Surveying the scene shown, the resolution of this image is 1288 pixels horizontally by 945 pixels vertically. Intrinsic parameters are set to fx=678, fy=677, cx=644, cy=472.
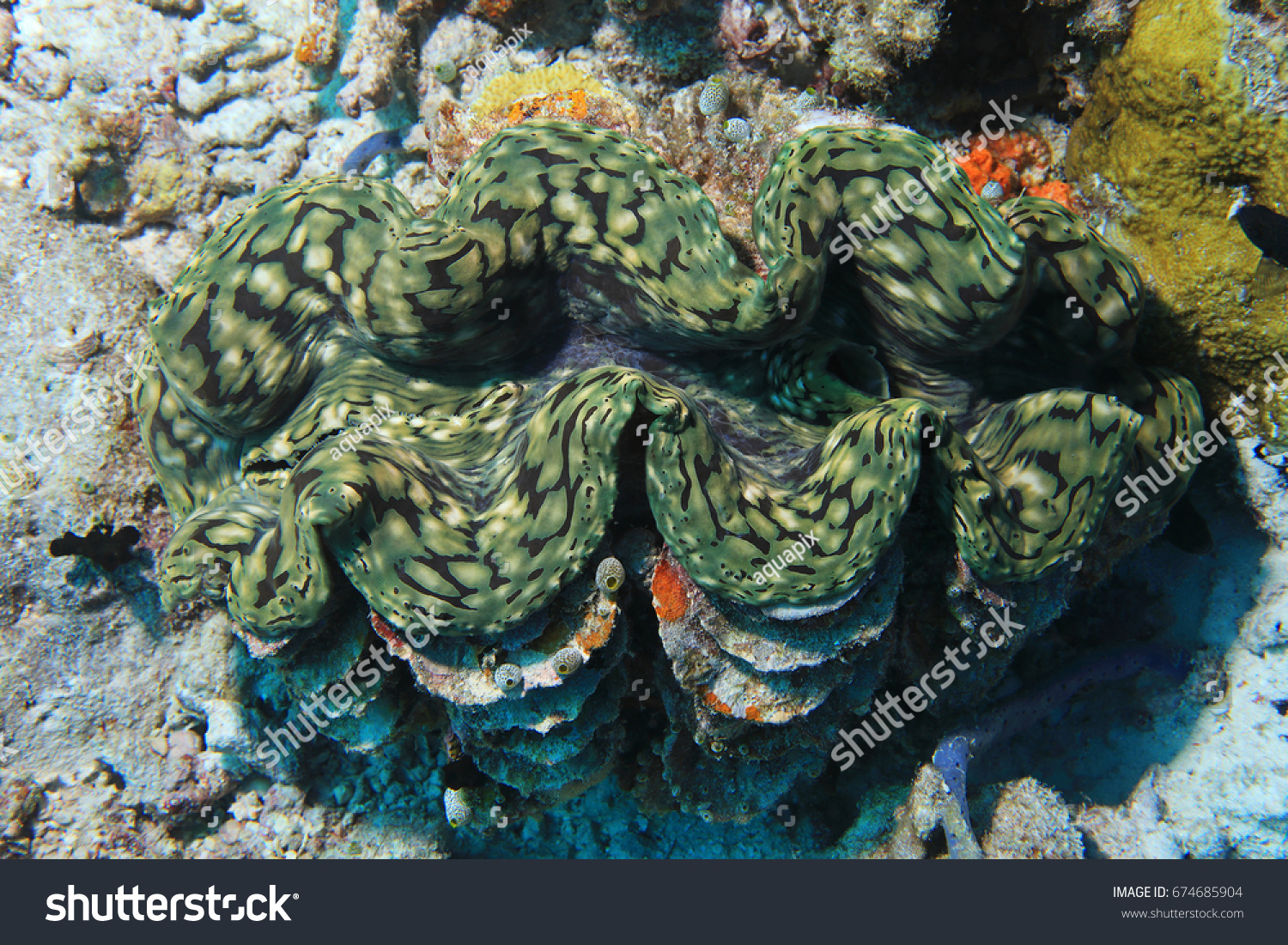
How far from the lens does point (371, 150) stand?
3.85 m

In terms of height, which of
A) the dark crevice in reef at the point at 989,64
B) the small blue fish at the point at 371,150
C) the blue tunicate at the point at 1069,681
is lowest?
the blue tunicate at the point at 1069,681

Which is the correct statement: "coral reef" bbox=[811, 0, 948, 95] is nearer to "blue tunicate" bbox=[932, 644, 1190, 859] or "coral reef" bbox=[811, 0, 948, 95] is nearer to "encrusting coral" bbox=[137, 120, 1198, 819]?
"encrusting coral" bbox=[137, 120, 1198, 819]

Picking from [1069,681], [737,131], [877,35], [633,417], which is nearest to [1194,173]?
[877,35]

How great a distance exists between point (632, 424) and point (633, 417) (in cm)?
5

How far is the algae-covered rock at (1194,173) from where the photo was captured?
7.15 feet

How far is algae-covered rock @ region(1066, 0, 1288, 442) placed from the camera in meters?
2.18

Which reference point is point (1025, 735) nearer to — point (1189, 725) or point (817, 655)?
point (1189, 725)

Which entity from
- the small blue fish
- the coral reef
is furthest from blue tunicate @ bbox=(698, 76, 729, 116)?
the small blue fish

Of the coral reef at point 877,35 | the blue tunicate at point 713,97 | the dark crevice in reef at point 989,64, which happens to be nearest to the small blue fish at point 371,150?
the blue tunicate at point 713,97

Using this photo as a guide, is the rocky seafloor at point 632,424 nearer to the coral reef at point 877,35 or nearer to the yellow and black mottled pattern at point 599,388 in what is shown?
the coral reef at point 877,35

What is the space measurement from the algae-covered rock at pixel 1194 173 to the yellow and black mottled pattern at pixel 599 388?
0.78 ft

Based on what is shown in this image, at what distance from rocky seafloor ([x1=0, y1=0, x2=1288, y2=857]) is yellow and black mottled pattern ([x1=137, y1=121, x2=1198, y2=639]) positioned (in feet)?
0.95

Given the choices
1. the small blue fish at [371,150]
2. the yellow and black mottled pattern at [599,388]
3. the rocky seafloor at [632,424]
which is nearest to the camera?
the yellow and black mottled pattern at [599,388]

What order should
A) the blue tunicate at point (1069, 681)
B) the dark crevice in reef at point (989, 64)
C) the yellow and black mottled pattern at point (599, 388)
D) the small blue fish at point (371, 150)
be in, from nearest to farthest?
1. the yellow and black mottled pattern at point (599, 388)
2. the dark crevice in reef at point (989, 64)
3. the blue tunicate at point (1069, 681)
4. the small blue fish at point (371, 150)
